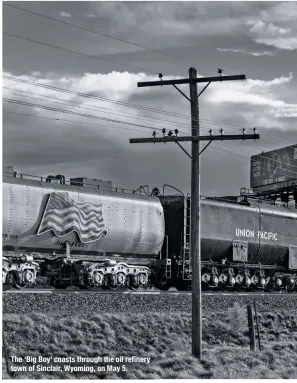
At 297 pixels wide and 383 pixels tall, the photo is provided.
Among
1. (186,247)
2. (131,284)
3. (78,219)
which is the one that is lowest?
(131,284)

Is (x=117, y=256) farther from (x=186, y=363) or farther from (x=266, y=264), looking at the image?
(x=266, y=264)

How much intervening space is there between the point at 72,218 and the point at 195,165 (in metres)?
7.61

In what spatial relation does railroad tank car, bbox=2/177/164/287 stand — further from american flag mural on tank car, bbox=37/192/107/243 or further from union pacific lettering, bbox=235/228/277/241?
union pacific lettering, bbox=235/228/277/241

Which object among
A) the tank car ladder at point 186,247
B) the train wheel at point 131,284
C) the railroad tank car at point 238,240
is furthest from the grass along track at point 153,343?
the railroad tank car at point 238,240

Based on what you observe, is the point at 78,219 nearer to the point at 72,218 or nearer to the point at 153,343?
the point at 72,218

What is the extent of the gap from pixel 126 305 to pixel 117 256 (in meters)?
5.82

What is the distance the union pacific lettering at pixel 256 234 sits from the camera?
119 ft

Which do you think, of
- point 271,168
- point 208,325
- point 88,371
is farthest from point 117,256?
point 271,168

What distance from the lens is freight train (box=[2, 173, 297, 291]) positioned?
24.9m

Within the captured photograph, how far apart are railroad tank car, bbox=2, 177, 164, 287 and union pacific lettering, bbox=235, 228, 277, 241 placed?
19.8 ft

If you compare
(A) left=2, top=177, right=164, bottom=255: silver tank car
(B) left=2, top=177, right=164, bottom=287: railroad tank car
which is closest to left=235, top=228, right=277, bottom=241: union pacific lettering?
(A) left=2, top=177, right=164, bottom=255: silver tank car

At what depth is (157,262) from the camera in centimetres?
3162

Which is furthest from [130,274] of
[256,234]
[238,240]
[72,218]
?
[256,234]

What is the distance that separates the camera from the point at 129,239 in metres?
29.7
